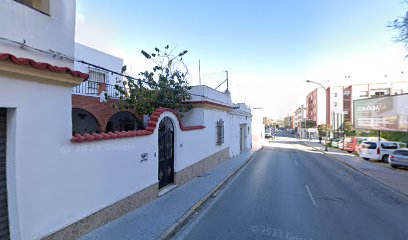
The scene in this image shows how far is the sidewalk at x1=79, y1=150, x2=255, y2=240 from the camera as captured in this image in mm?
5121

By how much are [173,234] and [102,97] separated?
8637 mm

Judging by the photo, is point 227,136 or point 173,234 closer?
point 173,234

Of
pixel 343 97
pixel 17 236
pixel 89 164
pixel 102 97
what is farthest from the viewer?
pixel 343 97

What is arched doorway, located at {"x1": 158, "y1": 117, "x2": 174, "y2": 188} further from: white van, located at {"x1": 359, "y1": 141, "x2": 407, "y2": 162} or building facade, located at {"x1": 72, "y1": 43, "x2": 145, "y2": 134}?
white van, located at {"x1": 359, "y1": 141, "x2": 407, "y2": 162}

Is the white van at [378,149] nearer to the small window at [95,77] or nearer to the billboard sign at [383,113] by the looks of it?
the billboard sign at [383,113]

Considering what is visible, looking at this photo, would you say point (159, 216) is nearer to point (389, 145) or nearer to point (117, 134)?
point (117, 134)

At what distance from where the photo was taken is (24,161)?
3.81 meters

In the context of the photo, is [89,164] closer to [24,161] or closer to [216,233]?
[24,161]

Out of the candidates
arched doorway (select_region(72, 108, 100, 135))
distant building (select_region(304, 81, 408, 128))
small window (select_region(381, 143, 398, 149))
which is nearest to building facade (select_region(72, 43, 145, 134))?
arched doorway (select_region(72, 108, 100, 135))

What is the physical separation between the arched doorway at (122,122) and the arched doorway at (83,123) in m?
1.09

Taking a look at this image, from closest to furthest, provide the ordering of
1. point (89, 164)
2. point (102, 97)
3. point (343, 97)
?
point (89, 164) → point (102, 97) → point (343, 97)

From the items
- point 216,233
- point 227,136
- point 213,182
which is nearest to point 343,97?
point 227,136

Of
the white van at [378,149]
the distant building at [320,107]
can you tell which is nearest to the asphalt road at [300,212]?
the white van at [378,149]

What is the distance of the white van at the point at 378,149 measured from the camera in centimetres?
1908
